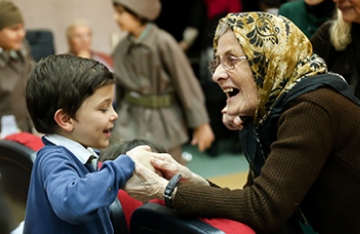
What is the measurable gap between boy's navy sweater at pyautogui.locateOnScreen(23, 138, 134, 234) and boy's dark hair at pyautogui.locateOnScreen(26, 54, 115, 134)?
0.10m

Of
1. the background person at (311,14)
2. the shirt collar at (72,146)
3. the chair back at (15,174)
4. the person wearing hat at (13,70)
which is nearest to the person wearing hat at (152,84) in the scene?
the person wearing hat at (13,70)

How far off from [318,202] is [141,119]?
2325mm

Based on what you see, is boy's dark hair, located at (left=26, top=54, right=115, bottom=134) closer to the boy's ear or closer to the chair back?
the boy's ear

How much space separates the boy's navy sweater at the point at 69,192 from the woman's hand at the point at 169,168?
8.5 inches

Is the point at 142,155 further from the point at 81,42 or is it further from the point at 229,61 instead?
the point at 81,42

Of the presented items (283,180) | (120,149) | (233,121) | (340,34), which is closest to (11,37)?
(120,149)

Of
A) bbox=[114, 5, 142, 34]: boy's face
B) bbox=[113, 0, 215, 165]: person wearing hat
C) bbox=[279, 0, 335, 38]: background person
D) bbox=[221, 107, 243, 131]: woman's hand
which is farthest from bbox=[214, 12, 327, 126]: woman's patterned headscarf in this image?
bbox=[114, 5, 142, 34]: boy's face

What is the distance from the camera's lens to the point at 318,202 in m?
1.83

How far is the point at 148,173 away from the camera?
1755mm

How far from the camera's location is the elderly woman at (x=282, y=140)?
1.68m

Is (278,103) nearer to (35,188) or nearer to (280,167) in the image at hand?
(280,167)

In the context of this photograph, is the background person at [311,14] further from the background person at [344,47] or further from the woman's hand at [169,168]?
the woman's hand at [169,168]

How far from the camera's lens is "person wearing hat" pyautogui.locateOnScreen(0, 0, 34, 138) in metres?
3.69

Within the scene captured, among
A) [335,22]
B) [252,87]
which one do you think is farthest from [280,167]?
[335,22]
